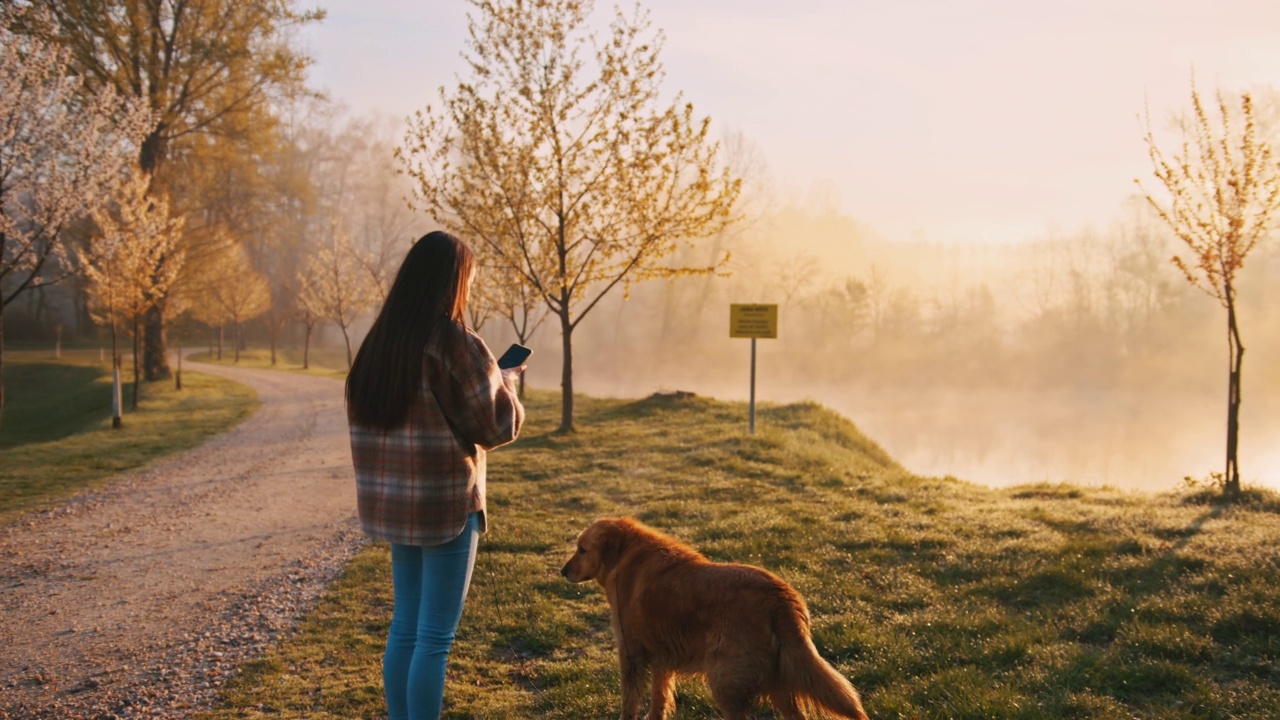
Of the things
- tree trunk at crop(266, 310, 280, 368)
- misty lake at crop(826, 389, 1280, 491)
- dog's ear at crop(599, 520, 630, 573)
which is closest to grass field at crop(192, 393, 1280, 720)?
dog's ear at crop(599, 520, 630, 573)

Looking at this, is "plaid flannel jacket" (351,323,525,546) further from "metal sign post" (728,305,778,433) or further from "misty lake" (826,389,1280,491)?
"metal sign post" (728,305,778,433)

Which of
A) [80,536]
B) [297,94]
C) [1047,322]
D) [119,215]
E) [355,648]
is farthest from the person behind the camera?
[1047,322]

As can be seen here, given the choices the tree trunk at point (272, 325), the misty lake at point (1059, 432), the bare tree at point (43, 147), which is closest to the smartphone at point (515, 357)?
the misty lake at point (1059, 432)

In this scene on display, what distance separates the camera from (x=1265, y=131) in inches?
395

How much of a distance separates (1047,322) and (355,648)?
4996 cm

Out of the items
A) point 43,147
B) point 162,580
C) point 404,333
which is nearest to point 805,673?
point 404,333

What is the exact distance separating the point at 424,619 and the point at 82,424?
18.4 meters

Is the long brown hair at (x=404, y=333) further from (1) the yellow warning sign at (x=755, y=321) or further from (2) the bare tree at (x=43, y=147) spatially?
(2) the bare tree at (x=43, y=147)

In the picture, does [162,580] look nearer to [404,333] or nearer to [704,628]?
[404,333]

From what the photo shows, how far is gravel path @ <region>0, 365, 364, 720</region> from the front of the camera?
434 centimetres

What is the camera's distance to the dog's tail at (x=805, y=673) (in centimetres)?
279

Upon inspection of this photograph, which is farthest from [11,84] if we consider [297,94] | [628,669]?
[628,669]

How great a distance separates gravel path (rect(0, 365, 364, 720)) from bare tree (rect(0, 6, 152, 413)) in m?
5.61

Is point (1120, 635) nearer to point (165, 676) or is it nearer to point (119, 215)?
point (165, 676)
